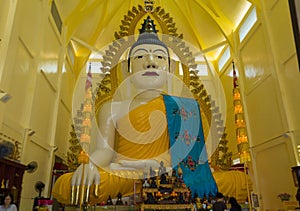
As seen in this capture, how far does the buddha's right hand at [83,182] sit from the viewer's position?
3023mm

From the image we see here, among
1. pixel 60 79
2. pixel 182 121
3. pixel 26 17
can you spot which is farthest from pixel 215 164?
pixel 26 17

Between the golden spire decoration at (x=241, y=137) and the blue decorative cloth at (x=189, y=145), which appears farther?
the golden spire decoration at (x=241, y=137)

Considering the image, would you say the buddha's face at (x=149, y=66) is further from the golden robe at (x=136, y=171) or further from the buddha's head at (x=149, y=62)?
the golden robe at (x=136, y=171)

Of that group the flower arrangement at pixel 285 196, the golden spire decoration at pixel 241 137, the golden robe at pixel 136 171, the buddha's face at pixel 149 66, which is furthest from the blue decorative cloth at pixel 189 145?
the flower arrangement at pixel 285 196

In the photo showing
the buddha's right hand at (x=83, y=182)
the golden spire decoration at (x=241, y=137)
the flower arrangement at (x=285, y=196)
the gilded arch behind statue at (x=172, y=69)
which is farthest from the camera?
the gilded arch behind statue at (x=172, y=69)

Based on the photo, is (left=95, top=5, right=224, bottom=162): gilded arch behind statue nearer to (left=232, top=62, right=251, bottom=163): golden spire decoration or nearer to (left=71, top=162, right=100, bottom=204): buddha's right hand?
(left=232, top=62, right=251, bottom=163): golden spire decoration

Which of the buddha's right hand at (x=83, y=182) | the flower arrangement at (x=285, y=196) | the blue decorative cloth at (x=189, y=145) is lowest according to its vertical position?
the flower arrangement at (x=285, y=196)

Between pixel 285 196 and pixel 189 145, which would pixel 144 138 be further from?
pixel 285 196

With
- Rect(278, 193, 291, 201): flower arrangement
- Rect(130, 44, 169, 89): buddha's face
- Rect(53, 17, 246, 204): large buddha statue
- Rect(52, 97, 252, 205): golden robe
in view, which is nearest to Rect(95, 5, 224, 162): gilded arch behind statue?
Rect(53, 17, 246, 204): large buddha statue

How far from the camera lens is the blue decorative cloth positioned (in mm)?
3471

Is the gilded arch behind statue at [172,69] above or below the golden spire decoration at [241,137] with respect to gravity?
above

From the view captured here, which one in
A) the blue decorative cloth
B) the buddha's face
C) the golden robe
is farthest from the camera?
the buddha's face

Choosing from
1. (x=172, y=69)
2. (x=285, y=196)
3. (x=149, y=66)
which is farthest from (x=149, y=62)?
(x=285, y=196)

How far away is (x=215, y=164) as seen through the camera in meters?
4.20
